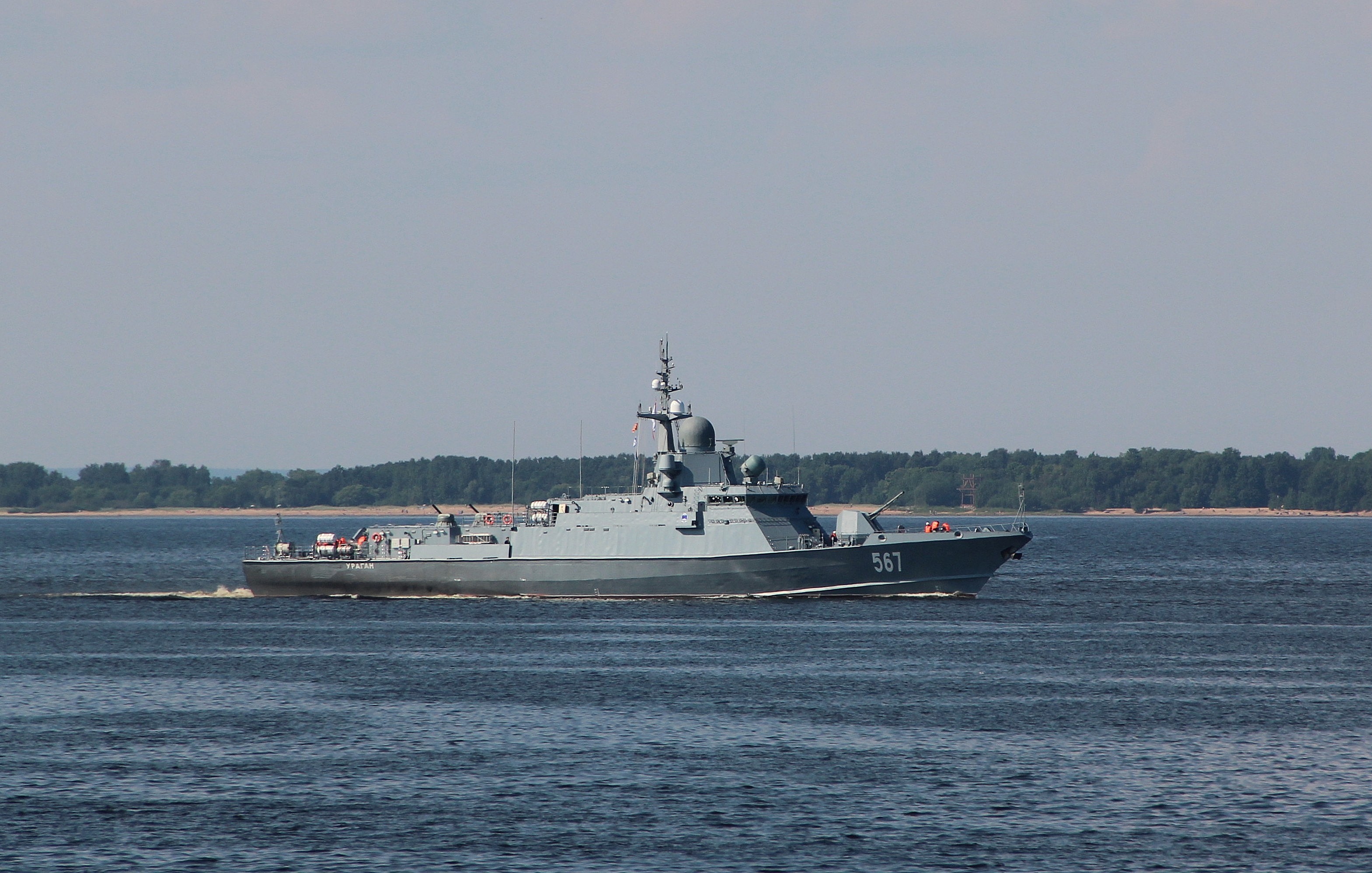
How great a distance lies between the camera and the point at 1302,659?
44531mm

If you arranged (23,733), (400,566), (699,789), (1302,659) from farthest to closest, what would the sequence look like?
1. (400,566)
2. (1302,659)
3. (23,733)
4. (699,789)

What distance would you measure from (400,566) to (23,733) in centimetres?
3126

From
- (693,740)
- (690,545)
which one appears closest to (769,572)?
(690,545)

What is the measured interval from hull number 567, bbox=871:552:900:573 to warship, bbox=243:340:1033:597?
1.5 inches

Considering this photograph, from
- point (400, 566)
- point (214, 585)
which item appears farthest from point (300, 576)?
point (214, 585)

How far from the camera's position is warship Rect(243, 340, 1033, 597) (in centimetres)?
5719

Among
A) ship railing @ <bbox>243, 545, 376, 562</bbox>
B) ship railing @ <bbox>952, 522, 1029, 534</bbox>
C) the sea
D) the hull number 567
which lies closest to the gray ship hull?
the hull number 567

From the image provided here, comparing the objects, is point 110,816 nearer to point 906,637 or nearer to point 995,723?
point 995,723

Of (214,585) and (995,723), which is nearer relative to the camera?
(995,723)

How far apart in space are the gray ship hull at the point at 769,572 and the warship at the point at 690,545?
0.17 ft

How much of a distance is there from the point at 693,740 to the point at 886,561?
2717cm

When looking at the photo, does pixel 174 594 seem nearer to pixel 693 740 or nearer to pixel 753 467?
pixel 753 467

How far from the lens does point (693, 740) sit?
3138 cm

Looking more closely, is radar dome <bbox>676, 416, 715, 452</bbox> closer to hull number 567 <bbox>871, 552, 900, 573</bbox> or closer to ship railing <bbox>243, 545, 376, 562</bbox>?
hull number 567 <bbox>871, 552, 900, 573</bbox>
